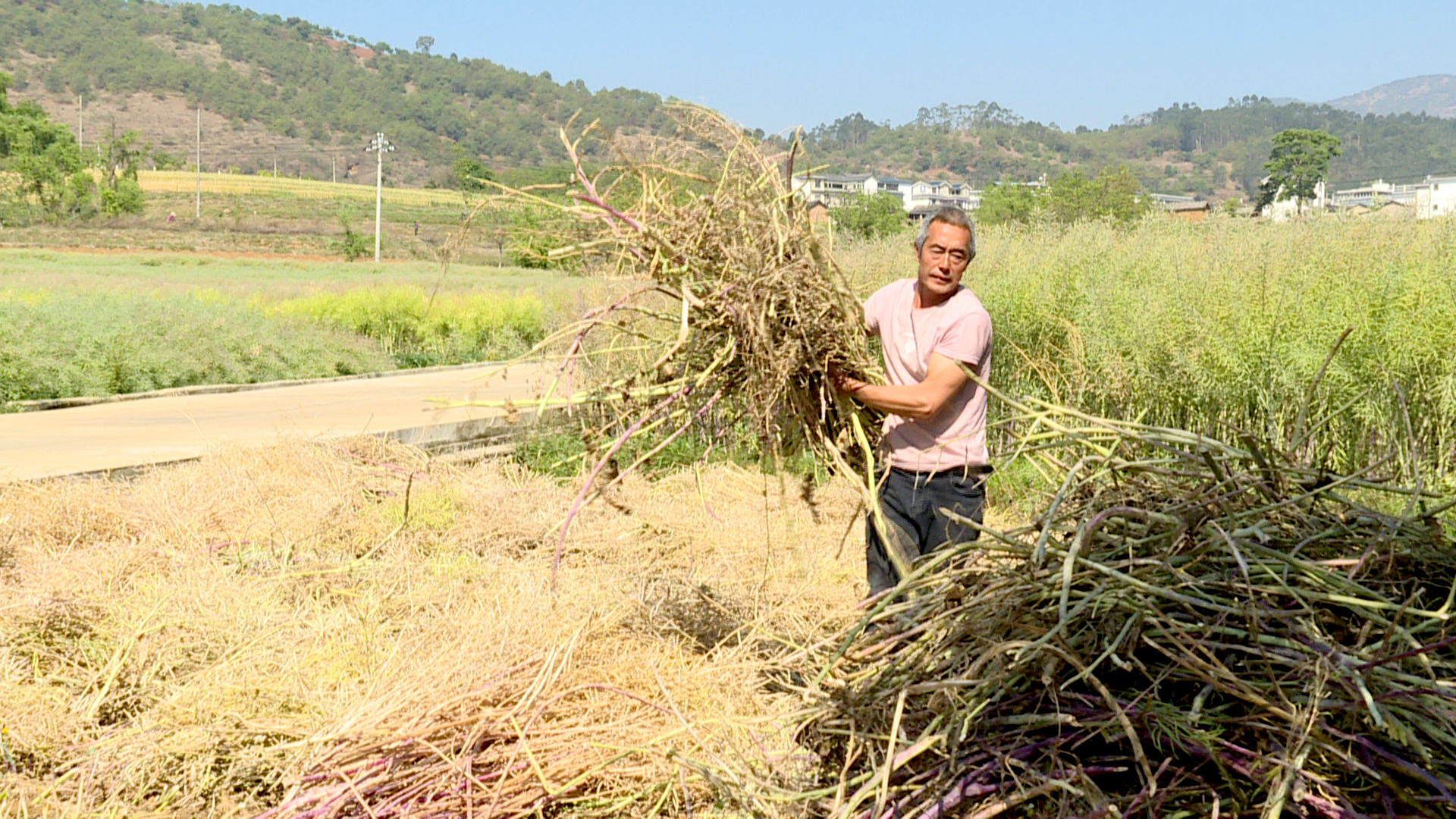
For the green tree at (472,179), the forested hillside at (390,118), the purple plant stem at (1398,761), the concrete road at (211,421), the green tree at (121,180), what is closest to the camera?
the purple plant stem at (1398,761)

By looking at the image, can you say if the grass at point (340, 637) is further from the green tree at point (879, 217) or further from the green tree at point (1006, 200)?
the green tree at point (1006, 200)

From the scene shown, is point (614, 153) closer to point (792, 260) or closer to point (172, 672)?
point (792, 260)

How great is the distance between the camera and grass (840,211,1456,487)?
5359mm

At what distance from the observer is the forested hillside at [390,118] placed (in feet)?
416

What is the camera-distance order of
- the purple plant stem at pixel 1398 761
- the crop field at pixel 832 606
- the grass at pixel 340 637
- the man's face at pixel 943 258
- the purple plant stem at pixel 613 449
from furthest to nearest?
the man's face at pixel 943 258
the grass at pixel 340 637
the purple plant stem at pixel 613 449
the crop field at pixel 832 606
the purple plant stem at pixel 1398 761

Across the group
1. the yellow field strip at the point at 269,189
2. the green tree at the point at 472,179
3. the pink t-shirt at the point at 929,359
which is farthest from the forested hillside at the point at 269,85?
the pink t-shirt at the point at 929,359

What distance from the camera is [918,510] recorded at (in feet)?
10.0

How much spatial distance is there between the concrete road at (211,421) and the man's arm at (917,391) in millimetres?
1978

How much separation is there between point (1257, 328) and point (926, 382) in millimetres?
3812

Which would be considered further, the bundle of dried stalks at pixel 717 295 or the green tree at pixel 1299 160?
the green tree at pixel 1299 160

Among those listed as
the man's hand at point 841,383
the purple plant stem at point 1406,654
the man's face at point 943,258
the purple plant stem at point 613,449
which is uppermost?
the man's face at point 943,258

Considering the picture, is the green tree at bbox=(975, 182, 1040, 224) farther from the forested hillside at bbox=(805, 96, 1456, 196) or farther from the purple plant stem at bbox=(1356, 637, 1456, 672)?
the forested hillside at bbox=(805, 96, 1456, 196)

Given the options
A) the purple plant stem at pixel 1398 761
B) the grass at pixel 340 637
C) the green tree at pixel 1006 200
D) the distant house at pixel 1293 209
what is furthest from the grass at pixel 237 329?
the green tree at pixel 1006 200

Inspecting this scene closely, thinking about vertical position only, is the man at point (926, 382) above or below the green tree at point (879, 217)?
below
